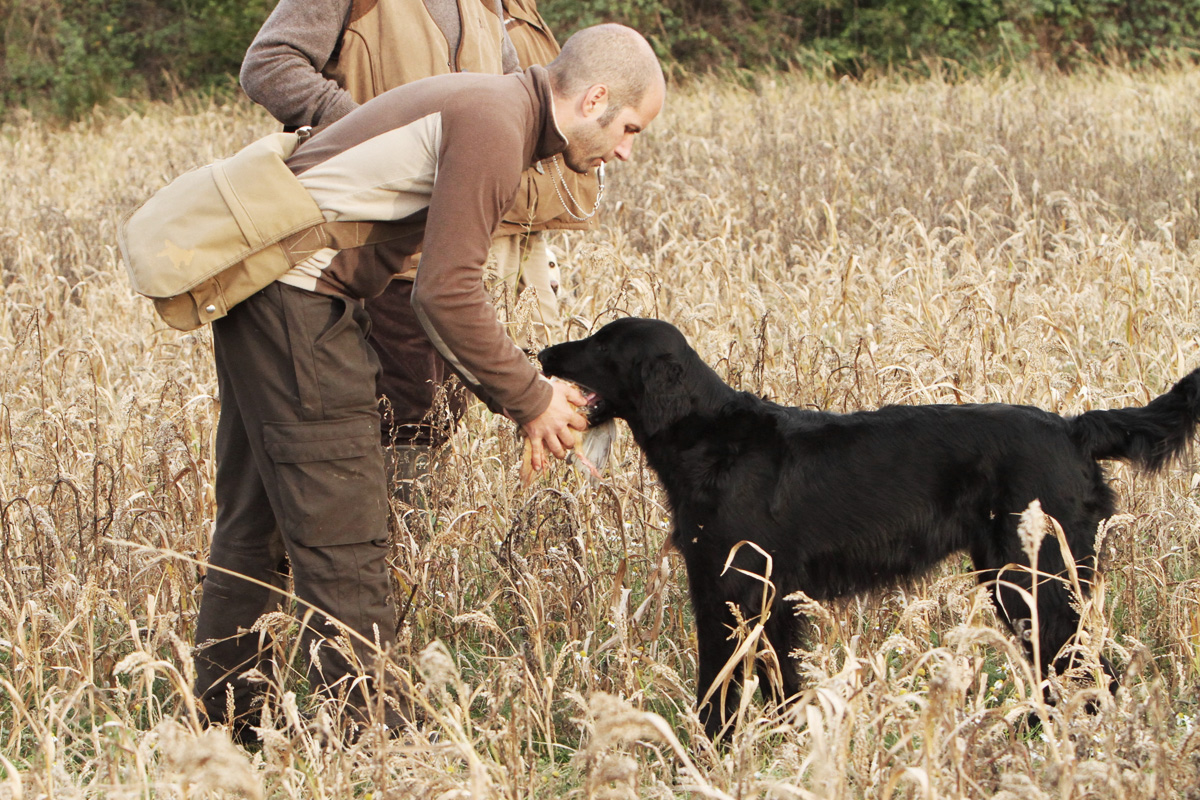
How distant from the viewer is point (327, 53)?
3.48 metres

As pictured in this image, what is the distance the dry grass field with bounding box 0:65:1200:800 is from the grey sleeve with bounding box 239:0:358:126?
1.08 m

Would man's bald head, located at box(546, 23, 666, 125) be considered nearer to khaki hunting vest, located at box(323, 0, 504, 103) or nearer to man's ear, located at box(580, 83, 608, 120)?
man's ear, located at box(580, 83, 608, 120)

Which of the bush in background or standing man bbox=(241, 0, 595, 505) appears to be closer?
standing man bbox=(241, 0, 595, 505)

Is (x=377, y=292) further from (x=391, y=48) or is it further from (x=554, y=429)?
(x=391, y=48)

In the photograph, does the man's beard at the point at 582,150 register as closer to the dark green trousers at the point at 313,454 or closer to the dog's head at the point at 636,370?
the dog's head at the point at 636,370

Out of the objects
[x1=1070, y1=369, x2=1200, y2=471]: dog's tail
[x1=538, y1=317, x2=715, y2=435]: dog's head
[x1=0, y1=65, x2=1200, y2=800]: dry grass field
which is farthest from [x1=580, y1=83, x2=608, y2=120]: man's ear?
[x1=1070, y1=369, x2=1200, y2=471]: dog's tail

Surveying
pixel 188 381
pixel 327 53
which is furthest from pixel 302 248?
pixel 188 381

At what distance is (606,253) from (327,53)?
207cm

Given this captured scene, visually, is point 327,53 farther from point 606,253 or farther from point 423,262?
point 606,253

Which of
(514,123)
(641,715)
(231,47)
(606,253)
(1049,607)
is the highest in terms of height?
(231,47)

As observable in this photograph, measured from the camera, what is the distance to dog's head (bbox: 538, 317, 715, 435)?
9.39 feet

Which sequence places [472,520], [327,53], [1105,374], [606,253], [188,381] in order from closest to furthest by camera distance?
[327,53], [472,520], [1105,374], [188,381], [606,253]

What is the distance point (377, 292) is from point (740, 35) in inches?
741

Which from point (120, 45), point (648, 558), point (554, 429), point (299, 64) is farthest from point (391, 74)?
point (120, 45)
